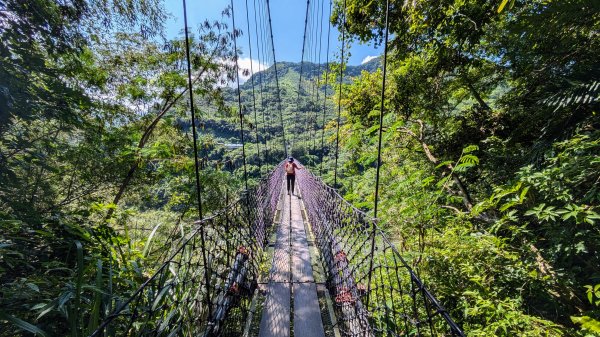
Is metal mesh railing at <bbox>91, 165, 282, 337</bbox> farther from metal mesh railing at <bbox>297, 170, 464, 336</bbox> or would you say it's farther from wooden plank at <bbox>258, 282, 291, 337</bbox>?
metal mesh railing at <bbox>297, 170, 464, 336</bbox>

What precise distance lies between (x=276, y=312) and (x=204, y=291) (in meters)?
0.47

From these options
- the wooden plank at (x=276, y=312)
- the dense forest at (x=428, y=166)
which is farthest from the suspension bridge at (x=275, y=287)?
the dense forest at (x=428, y=166)

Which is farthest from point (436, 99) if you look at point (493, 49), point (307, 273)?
point (307, 273)

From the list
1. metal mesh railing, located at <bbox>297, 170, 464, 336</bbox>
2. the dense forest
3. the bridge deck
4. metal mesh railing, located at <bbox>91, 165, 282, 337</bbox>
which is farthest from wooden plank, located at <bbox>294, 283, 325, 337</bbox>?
the dense forest

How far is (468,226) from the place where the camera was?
2.20m

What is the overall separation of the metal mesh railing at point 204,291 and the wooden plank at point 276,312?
0.12 metres

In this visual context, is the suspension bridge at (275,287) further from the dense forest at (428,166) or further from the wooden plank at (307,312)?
the dense forest at (428,166)

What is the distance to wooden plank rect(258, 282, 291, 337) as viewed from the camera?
1.51 meters

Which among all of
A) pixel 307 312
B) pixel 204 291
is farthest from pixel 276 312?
pixel 204 291

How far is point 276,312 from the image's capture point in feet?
5.46

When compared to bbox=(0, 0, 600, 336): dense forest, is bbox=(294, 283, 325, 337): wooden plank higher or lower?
lower

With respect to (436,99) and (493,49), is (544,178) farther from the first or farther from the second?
(493,49)

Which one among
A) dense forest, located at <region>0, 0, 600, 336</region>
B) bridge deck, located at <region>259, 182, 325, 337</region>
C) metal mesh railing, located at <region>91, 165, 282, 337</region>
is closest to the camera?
metal mesh railing, located at <region>91, 165, 282, 337</region>

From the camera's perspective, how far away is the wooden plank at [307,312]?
1521mm
